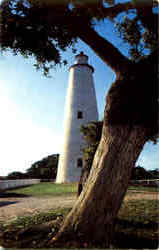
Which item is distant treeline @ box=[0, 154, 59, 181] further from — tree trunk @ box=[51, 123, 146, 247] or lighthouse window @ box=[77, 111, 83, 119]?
tree trunk @ box=[51, 123, 146, 247]

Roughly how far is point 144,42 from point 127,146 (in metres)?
6.10

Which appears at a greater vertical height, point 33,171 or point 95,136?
point 95,136

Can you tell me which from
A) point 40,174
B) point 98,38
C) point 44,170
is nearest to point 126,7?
point 98,38

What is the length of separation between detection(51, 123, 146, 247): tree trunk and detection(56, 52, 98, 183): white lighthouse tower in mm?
19058

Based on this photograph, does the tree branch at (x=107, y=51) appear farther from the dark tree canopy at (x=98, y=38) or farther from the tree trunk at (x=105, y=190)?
the tree trunk at (x=105, y=190)

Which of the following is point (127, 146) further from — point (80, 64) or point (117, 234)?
point (80, 64)

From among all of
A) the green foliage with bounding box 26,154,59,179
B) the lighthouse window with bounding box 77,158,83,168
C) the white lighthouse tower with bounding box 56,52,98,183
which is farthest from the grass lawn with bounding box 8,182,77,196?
the green foliage with bounding box 26,154,59,179

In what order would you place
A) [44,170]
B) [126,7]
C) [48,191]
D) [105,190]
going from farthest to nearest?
[44,170], [48,191], [126,7], [105,190]

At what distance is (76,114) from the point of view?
24.5m

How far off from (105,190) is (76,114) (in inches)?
840

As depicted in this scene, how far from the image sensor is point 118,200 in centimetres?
342

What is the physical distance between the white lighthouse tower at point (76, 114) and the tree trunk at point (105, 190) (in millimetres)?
19058

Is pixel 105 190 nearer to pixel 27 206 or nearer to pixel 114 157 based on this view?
pixel 114 157

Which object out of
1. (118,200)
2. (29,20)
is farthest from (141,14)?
(118,200)
